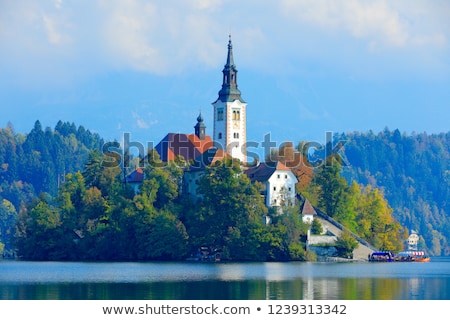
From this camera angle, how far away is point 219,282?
57.9m

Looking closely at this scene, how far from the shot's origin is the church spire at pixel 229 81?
108 m

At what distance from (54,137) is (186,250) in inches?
4465

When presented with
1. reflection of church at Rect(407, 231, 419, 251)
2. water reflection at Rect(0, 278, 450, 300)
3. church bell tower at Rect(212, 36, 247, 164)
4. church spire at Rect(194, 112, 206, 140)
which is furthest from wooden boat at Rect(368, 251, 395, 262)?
reflection of church at Rect(407, 231, 419, 251)

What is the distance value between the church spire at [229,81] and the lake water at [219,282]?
109 ft

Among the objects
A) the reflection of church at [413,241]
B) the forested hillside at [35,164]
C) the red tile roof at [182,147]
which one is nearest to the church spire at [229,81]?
the red tile roof at [182,147]

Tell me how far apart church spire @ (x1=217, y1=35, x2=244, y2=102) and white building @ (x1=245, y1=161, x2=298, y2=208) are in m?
13.9

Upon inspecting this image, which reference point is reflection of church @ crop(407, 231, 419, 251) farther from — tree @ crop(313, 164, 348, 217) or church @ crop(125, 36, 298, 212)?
tree @ crop(313, 164, 348, 217)

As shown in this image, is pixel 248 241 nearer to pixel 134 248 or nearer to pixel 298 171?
pixel 134 248

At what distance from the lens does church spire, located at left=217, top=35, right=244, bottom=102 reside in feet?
353

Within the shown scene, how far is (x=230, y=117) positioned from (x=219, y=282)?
169 ft

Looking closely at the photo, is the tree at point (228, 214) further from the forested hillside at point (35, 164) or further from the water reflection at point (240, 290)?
the forested hillside at point (35, 164)

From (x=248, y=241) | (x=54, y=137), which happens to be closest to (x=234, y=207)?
(x=248, y=241)
